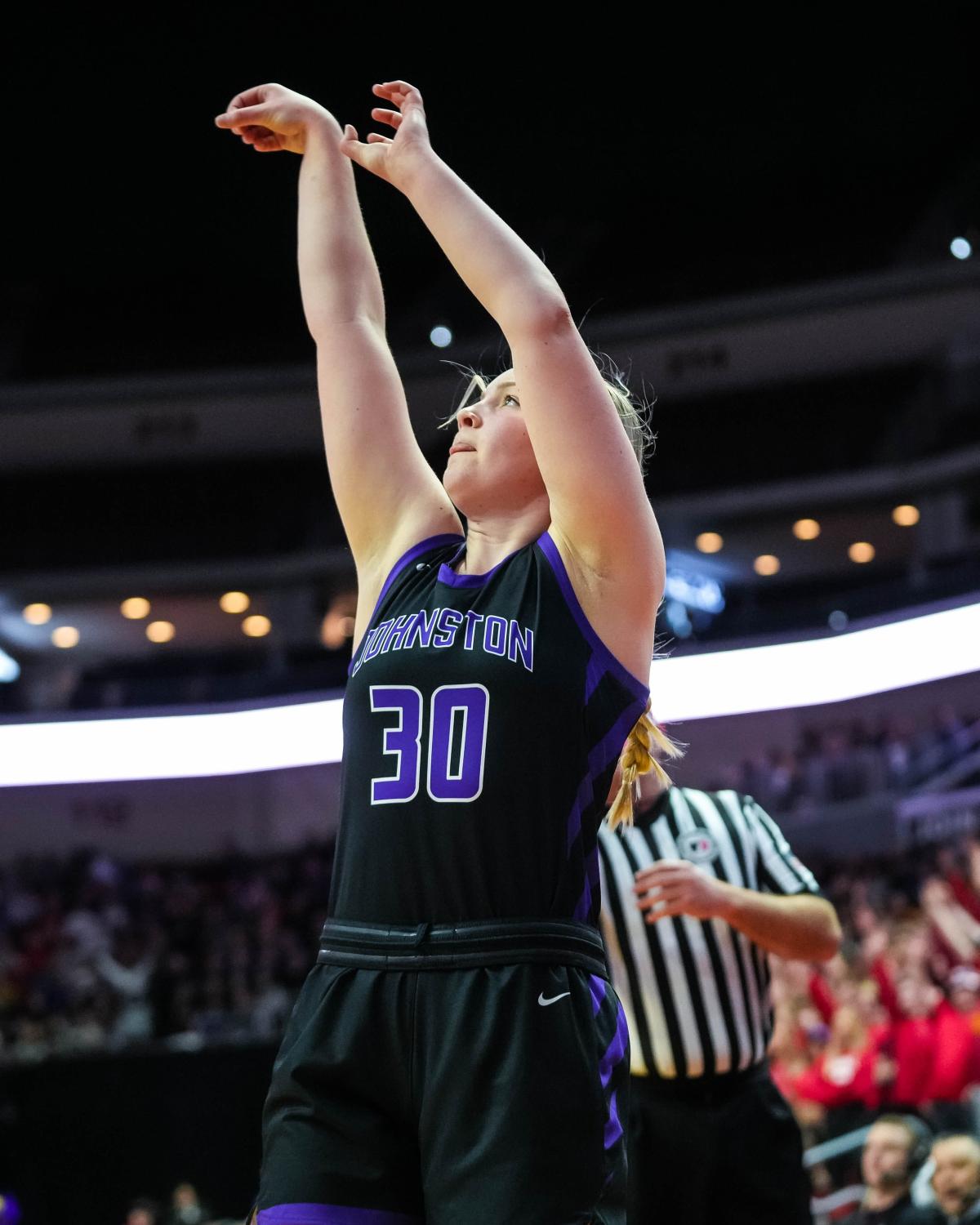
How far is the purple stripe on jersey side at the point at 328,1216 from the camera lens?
5.46ft

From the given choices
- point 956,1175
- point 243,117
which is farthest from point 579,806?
point 956,1175

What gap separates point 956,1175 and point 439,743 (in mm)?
3696

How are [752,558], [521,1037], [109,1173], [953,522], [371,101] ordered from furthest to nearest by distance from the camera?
1. [752,558]
2. [953,522]
3. [371,101]
4. [109,1173]
5. [521,1037]

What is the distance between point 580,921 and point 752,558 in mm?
19592

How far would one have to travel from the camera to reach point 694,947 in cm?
351

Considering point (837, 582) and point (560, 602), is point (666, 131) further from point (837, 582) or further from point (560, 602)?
point (560, 602)

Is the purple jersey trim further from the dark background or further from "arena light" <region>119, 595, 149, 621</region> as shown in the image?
"arena light" <region>119, 595, 149, 621</region>

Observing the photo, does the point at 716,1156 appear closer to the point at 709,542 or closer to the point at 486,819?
the point at 486,819

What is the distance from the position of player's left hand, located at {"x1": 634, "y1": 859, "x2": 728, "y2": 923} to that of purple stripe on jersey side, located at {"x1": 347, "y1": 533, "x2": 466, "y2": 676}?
112cm

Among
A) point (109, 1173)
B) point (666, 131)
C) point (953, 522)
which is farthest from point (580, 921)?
point (953, 522)

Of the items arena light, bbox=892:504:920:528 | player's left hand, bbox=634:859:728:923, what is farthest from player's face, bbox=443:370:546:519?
arena light, bbox=892:504:920:528

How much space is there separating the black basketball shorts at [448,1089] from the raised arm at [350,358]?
56 centimetres

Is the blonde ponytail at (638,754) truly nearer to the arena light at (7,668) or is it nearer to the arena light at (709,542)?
the arena light at (709,542)

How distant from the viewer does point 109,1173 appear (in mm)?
9438
